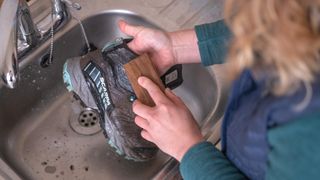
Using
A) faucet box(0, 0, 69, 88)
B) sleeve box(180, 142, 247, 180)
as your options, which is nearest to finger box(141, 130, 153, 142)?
sleeve box(180, 142, 247, 180)

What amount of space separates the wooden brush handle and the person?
5.0 inches

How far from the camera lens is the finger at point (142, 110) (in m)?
0.66

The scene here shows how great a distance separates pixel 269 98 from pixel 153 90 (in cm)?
27

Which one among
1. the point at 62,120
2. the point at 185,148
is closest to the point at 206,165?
the point at 185,148

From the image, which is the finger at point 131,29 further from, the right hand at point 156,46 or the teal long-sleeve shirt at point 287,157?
the teal long-sleeve shirt at point 287,157

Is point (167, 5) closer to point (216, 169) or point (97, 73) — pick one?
point (97, 73)

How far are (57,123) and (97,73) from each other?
0.21 meters

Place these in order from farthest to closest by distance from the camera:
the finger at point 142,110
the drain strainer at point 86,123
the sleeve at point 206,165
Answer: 1. the drain strainer at point 86,123
2. the finger at point 142,110
3. the sleeve at point 206,165

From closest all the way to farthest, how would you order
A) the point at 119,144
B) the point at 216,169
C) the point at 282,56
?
the point at 282,56 → the point at 216,169 → the point at 119,144

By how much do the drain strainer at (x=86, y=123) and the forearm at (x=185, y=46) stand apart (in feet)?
0.75

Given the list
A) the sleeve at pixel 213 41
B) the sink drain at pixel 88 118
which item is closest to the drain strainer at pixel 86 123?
the sink drain at pixel 88 118

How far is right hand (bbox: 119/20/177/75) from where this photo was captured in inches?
29.8

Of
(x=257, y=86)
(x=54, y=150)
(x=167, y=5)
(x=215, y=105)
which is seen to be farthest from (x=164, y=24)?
(x=257, y=86)

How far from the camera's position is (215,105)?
778mm
